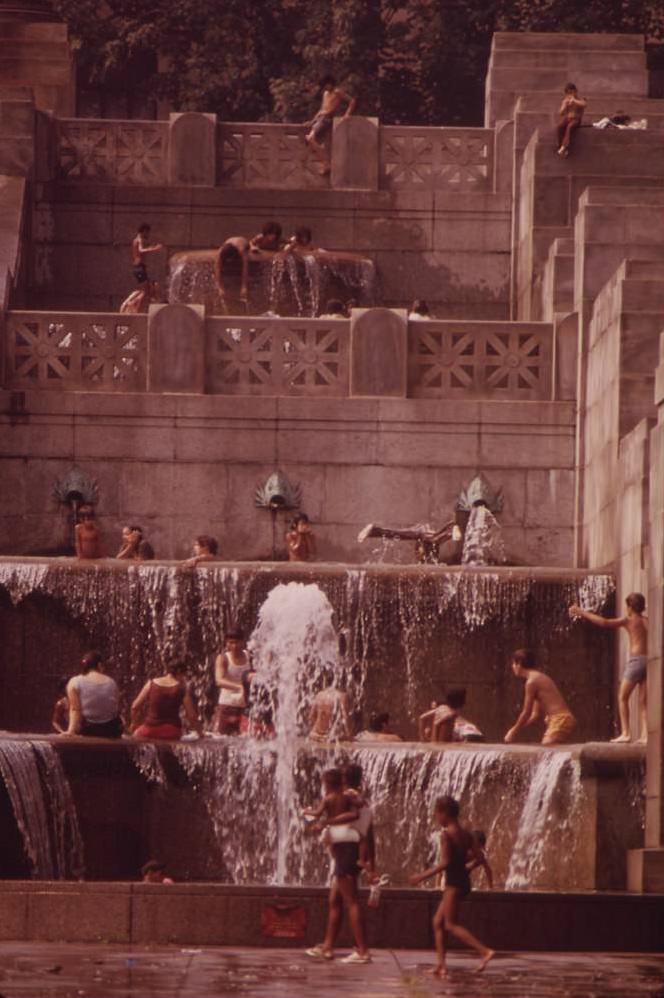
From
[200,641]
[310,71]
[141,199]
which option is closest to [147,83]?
[310,71]

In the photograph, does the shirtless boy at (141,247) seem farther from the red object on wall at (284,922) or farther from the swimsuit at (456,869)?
the swimsuit at (456,869)

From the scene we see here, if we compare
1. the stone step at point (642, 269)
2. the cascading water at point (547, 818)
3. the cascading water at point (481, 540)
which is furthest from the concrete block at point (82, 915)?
the cascading water at point (481, 540)

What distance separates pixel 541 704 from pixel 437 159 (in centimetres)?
1597

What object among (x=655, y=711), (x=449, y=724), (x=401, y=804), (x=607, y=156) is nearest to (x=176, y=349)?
(x=607, y=156)

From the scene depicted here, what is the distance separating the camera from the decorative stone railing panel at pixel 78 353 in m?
42.2

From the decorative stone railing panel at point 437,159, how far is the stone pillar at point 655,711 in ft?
57.4

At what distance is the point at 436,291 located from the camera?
48.6 m

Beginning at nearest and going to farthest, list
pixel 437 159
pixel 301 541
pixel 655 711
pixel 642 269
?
pixel 655 711, pixel 642 269, pixel 301 541, pixel 437 159

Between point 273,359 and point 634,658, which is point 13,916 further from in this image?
point 273,359

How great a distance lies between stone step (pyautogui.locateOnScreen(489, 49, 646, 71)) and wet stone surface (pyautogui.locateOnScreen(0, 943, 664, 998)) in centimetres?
2573

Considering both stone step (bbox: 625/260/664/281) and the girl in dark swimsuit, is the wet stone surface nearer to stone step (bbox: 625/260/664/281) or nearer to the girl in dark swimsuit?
the girl in dark swimsuit

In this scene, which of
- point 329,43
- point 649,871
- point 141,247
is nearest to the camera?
point 649,871

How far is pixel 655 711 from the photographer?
31.2 metres

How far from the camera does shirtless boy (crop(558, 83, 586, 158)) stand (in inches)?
1790
